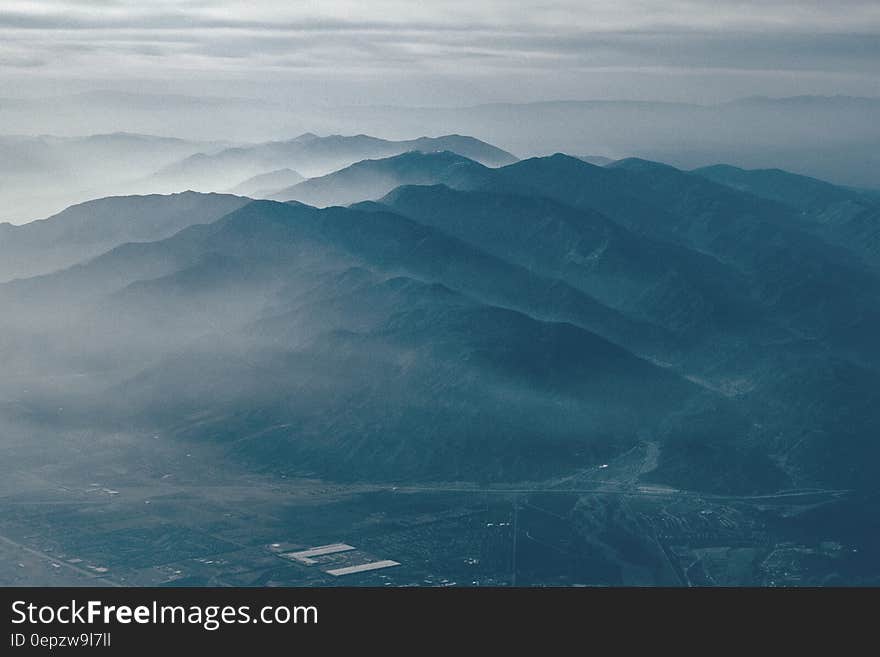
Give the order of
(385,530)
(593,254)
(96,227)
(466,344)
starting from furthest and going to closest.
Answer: (96,227)
(593,254)
(466,344)
(385,530)

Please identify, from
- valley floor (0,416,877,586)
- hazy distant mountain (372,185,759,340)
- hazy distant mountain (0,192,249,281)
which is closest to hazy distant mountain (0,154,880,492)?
hazy distant mountain (372,185,759,340)

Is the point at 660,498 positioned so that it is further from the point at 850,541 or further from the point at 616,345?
the point at 616,345

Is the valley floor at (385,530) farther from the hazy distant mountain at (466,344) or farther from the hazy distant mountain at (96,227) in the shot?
the hazy distant mountain at (96,227)

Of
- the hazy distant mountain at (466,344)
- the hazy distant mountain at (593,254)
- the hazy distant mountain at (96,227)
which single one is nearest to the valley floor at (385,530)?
the hazy distant mountain at (466,344)

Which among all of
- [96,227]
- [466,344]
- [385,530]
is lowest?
[385,530]

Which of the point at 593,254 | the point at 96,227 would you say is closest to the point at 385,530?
the point at 593,254

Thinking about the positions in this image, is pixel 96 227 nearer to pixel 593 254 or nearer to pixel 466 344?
pixel 593 254

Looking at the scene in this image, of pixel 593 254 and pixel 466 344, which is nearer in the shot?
pixel 466 344

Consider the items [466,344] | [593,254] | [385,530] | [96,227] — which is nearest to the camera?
[385,530]

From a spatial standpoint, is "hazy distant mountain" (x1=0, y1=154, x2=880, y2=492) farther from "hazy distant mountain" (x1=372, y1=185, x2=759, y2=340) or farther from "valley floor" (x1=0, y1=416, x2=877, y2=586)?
"valley floor" (x1=0, y1=416, x2=877, y2=586)
